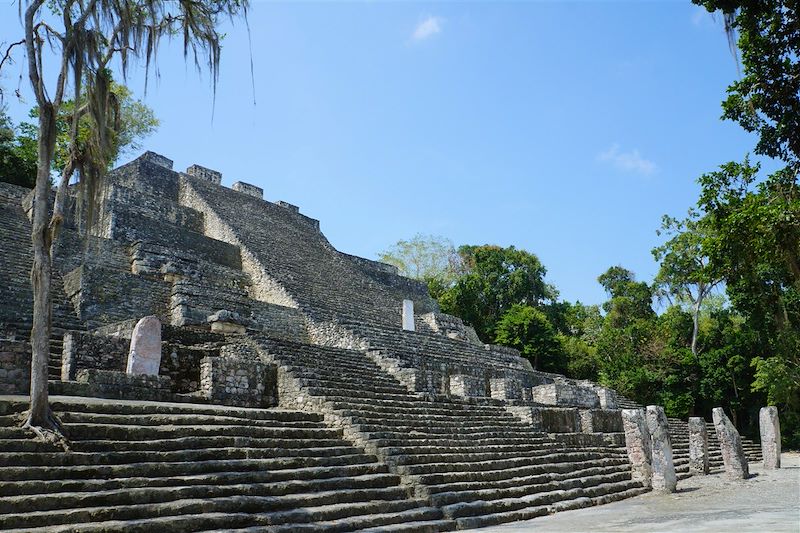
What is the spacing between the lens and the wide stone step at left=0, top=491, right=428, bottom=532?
4996 millimetres

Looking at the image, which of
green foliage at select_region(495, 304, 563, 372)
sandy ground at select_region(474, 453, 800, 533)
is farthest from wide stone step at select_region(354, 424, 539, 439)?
green foliage at select_region(495, 304, 563, 372)

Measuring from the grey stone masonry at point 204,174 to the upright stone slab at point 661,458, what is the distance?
59.4 ft

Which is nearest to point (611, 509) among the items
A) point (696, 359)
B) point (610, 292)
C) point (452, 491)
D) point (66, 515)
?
point (452, 491)

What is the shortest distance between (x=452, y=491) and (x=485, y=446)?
7.63 feet

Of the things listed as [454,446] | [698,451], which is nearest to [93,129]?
[454,446]

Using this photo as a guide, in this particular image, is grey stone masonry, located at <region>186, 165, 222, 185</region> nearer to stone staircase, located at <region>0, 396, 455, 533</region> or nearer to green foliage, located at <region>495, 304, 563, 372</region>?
green foliage, located at <region>495, 304, 563, 372</region>

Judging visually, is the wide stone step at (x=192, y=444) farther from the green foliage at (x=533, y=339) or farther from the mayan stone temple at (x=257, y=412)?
the green foliage at (x=533, y=339)

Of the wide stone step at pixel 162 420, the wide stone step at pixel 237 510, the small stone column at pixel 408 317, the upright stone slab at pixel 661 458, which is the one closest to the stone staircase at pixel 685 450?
the upright stone slab at pixel 661 458

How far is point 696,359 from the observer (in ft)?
79.7

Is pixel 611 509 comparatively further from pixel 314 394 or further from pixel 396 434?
pixel 314 394

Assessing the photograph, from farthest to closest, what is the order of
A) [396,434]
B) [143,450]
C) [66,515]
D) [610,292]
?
Answer: [610,292] → [396,434] → [143,450] → [66,515]

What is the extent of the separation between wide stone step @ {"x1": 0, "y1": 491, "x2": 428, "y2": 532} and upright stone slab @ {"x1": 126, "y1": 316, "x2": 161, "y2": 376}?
3.68m

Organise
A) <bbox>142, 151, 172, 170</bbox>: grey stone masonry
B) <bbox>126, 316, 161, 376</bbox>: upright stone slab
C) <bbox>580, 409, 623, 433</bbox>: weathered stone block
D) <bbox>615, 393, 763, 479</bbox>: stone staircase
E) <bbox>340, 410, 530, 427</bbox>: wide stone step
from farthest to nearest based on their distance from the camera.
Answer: <bbox>142, 151, 172, 170</bbox>: grey stone masonry, <bbox>615, 393, 763, 479</bbox>: stone staircase, <bbox>580, 409, 623, 433</bbox>: weathered stone block, <bbox>340, 410, 530, 427</bbox>: wide stone step, <bbox>126, 316, 161, 376</bbox>: upright stone slab

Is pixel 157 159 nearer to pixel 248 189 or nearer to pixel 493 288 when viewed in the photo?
pixel 248 189
